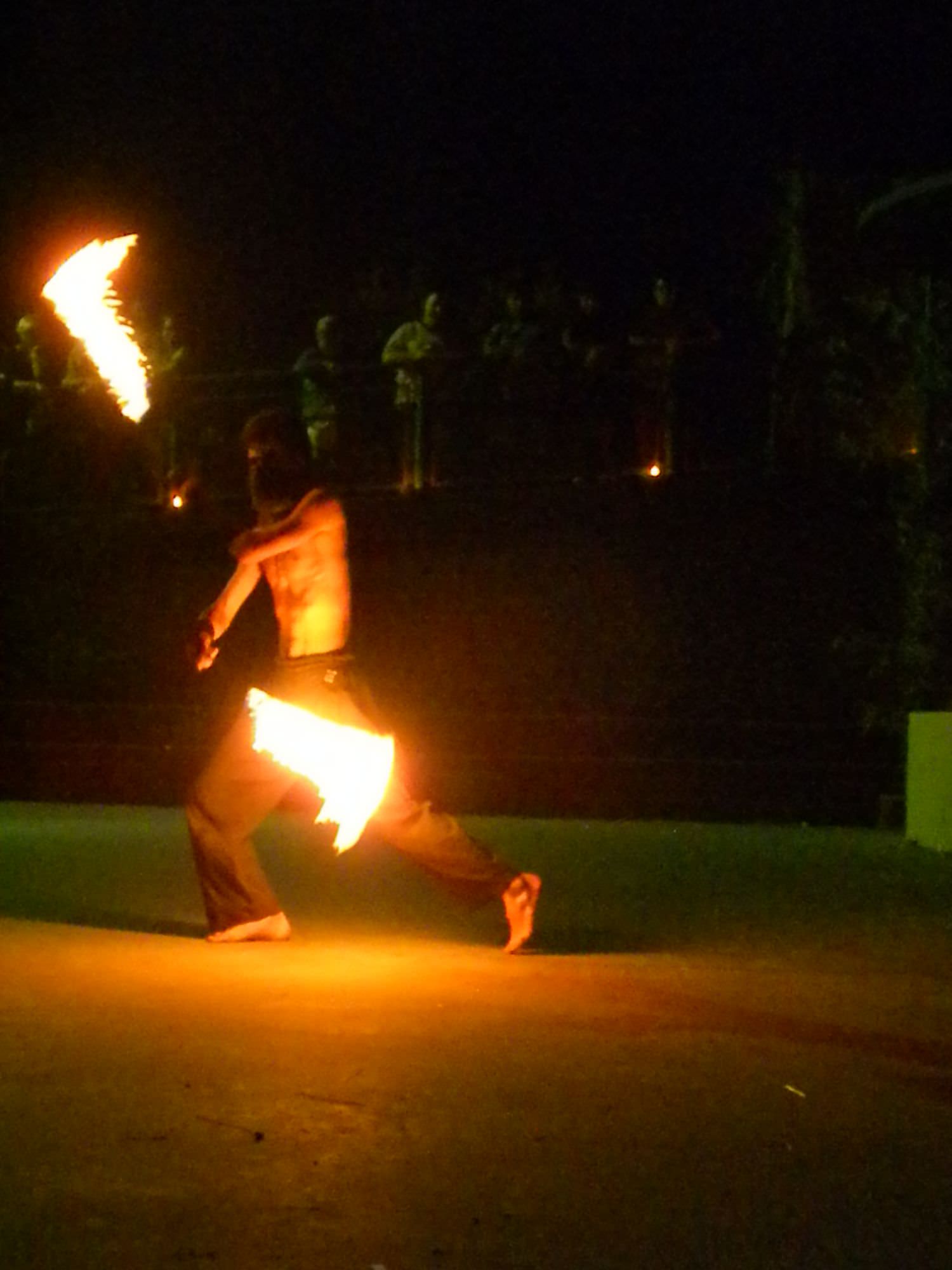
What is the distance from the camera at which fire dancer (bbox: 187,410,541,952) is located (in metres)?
9.40

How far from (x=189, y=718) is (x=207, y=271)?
204 inches

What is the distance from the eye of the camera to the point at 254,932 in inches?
379

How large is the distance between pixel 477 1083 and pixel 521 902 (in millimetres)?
2455

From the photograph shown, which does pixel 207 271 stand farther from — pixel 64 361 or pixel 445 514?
pixel 445 514

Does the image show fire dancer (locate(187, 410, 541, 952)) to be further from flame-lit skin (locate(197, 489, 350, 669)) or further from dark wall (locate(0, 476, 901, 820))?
dark wall (locate(0, 476, 901, 820))

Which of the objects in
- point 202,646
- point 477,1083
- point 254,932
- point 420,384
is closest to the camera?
point 477,1083

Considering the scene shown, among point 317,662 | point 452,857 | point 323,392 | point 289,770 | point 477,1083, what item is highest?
point 323,392

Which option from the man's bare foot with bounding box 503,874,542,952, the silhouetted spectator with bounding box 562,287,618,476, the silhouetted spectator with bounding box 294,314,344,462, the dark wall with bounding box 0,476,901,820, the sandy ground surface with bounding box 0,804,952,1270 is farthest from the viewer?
the silhouetted spectator with bounding box 294,314,344,462

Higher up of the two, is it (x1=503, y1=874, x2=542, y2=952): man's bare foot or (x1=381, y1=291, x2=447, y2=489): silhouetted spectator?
(x1=381, y1=291, x2=447, y2=489): silhouetted spectator

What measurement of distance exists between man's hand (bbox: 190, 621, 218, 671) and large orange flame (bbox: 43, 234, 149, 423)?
1320 mm

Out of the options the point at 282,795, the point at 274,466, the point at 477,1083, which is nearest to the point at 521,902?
the point at 282,795

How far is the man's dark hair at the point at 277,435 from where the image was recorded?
32.0ft

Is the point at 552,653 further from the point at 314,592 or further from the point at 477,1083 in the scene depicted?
the point at 477,1083

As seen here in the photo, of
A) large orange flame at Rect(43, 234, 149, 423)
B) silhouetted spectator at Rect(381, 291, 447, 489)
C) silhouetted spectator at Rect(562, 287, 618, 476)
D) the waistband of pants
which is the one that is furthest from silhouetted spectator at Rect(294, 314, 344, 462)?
the waistband of pants
